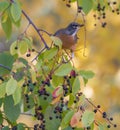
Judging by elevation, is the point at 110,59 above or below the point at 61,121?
above

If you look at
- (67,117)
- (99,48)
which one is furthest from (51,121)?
(99,48)

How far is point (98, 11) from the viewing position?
2328mm

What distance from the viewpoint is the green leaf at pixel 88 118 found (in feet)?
6.38

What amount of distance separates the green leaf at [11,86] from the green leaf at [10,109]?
0.15 metres

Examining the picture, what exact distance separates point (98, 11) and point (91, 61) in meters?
4.05

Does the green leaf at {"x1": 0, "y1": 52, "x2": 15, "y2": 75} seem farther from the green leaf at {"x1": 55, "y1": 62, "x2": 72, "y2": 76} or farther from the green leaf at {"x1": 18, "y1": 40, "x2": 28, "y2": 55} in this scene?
the green leaf at {"x1": 55, "y1": 62, "x2": 72, "y2": 76}

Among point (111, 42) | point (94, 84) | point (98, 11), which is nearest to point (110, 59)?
point (111, 42)

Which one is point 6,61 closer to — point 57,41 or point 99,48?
point 57,41

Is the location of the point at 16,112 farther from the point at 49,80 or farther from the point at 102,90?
the point at 102,90

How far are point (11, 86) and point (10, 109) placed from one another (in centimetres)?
17

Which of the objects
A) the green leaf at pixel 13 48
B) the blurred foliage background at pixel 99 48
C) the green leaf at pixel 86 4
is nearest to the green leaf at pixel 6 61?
the green leaf at pixel 13 48

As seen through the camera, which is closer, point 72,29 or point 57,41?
point 57,41

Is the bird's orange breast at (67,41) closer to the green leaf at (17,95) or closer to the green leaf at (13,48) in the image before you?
the green leaf at (13,48)

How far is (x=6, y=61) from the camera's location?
2.15 meters
